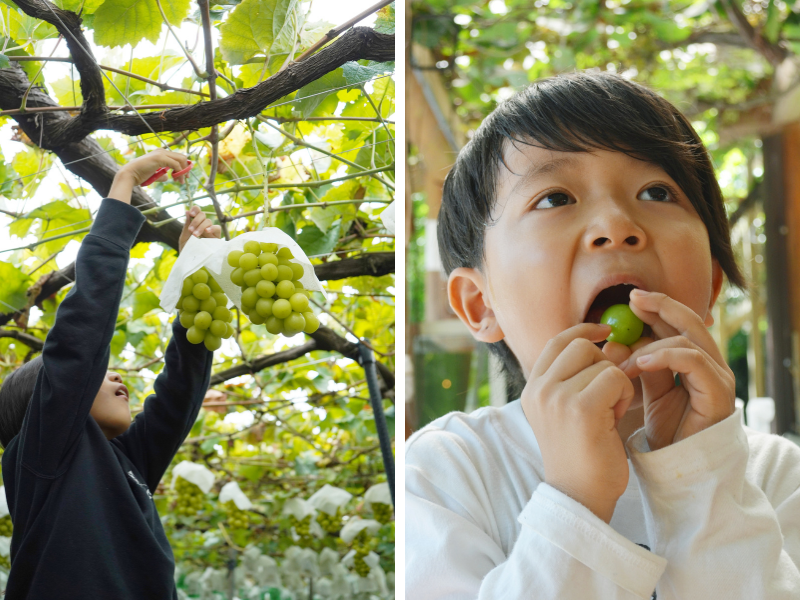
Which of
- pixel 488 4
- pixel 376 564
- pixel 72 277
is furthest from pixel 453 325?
pixel 376 564

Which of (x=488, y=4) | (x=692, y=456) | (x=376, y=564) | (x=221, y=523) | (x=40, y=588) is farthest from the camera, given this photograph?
(x=221, y=523)

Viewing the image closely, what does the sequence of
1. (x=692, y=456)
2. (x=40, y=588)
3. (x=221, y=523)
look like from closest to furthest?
(x=692, y=456)
(x=40, y=588)
(x=221, y=523)

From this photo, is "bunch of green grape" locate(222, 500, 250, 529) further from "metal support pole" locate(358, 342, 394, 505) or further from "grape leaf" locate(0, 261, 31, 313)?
"grape leaf" locate(0, 261, 31, 313)

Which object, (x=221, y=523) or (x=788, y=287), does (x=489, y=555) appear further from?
(x=221, y=523)

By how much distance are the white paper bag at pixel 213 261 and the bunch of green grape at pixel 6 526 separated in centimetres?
19

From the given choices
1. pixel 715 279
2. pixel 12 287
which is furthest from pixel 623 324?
pixel 12 287

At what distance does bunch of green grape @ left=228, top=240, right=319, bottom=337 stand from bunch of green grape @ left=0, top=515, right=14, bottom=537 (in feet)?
0.77

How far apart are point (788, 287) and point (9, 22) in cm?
72

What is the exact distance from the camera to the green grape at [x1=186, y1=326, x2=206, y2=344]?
1.43 feet

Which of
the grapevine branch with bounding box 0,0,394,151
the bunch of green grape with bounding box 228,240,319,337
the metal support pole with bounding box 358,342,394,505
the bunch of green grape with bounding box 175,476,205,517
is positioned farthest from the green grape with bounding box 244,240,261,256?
the bunch of green grape with bounding box 175,476,205,517

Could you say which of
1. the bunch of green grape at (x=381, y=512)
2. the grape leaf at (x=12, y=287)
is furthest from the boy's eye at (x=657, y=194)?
the bunch of green grape at (x=381, y=512)

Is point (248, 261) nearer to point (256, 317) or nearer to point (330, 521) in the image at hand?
point (256, 317)

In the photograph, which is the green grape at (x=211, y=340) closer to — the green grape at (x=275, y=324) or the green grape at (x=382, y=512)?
the green grape at (x=275, y=324)

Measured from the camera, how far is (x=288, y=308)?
1.30 ft
